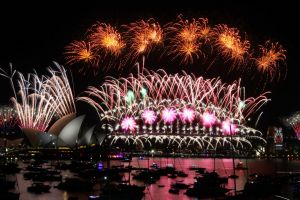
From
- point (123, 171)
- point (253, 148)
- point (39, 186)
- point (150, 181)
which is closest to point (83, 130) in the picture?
point (123, 171)

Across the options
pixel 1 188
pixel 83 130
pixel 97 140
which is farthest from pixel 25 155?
pixel 1 188

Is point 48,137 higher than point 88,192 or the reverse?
higher

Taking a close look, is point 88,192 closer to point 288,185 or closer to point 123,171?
point 123,171

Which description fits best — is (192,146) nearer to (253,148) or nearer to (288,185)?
(253,148)

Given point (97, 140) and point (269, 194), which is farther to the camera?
point (97, 140)

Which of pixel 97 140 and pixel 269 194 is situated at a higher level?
pixel 97 140

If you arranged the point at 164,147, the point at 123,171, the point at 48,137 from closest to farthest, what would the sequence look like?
the point at 123,171, the point at 48,137, the point at 164,147

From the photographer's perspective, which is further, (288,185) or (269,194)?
(288,185)

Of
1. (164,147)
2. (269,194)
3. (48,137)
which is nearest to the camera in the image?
(269,194)

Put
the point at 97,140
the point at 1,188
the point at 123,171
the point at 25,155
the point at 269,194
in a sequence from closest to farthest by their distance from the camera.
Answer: the point at 1,188 < the point at 269,194 < the point at 123,171 < the point at 25,155 < the point at 97,140
